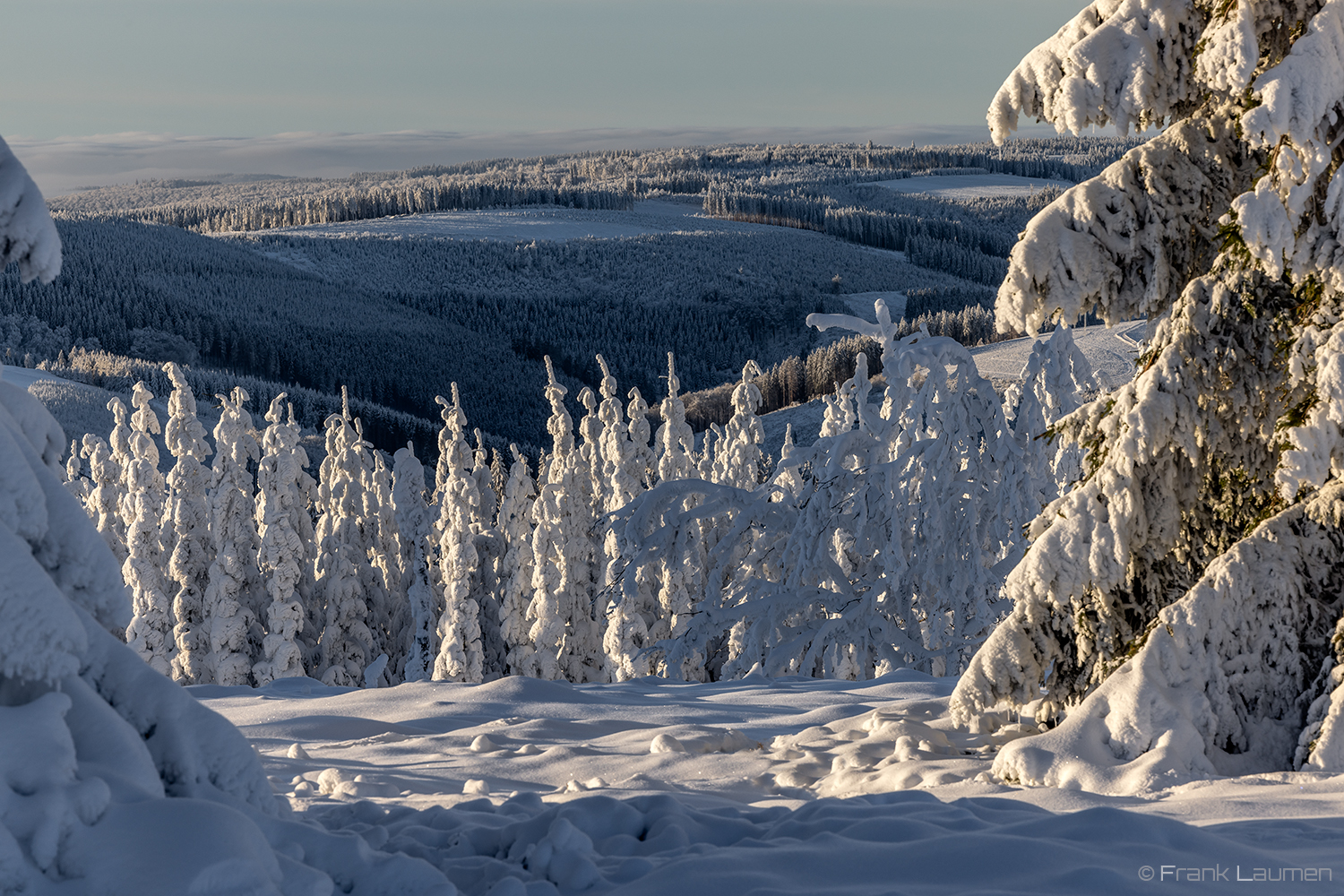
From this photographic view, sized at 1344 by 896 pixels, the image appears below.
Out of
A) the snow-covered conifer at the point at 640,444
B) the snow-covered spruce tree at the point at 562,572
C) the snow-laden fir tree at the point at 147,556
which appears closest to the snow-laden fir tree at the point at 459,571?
the snow-covered spruce tree at the point at 562,572

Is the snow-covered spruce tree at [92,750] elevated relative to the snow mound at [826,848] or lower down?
elevated

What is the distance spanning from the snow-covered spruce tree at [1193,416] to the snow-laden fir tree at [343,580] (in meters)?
27.3

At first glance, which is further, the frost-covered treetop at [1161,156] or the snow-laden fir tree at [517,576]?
the snow-laden fir tree at [517,576]

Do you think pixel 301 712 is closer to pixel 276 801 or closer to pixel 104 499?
pixel 276 801

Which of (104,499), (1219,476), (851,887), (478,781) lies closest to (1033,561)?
(1219,476)

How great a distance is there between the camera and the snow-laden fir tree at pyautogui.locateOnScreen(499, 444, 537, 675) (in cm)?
3119

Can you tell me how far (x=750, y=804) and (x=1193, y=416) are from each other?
11.4 ft

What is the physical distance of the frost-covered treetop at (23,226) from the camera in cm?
376

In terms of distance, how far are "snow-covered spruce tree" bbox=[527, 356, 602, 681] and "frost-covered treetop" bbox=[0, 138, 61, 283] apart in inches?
984

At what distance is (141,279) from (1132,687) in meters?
214

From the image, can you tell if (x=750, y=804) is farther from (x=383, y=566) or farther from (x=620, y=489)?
(x=383, y=566)

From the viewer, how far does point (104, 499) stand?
3064 cm

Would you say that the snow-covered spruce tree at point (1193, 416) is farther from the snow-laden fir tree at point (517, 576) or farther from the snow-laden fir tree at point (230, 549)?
the snow-laden fir tree at point (230, 549)

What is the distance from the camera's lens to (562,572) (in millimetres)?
30172
